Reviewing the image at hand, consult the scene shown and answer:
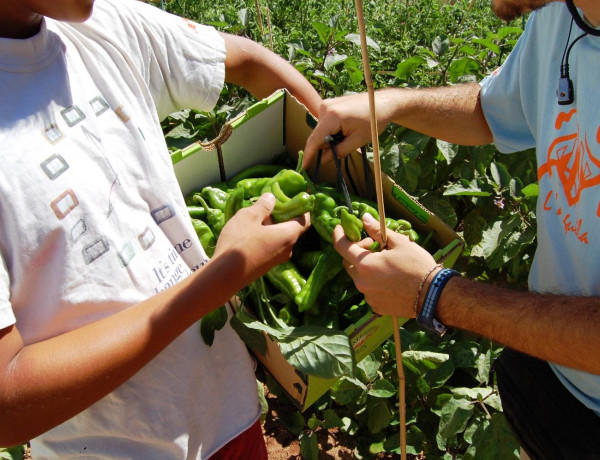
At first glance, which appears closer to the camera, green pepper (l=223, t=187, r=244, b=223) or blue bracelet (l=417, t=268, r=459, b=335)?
blue bracelet (l=417, t=268, r=459, b=335)

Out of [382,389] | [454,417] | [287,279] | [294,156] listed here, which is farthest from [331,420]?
[294,156]

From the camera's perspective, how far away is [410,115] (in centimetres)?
239

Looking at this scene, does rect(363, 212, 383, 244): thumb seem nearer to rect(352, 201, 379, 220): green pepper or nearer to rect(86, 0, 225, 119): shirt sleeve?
rect(352, 201, 379, 220): green pepper

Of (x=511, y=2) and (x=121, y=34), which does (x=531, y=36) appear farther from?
(x=121, y=34)

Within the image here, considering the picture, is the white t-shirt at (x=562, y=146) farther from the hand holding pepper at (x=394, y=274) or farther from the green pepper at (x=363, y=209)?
the green pepper at (x=363, y=209)

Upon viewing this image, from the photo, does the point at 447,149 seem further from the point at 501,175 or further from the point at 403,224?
the point at 403,224

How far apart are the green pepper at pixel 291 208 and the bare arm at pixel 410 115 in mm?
284

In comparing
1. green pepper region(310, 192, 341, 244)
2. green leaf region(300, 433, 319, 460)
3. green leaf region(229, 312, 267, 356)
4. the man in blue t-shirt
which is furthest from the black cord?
green leaf region(300, 433, 319, 460)

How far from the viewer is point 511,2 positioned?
6.24ft

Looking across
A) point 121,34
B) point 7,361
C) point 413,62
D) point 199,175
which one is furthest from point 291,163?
point 7,361

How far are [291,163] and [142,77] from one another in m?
1.07

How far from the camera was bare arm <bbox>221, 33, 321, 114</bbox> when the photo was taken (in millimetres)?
2317

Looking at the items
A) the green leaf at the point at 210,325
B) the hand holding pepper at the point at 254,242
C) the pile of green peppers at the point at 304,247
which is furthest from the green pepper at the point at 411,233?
the green leaf at the point at 210,325

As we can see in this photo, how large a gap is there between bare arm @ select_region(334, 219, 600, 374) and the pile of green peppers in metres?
0.20
